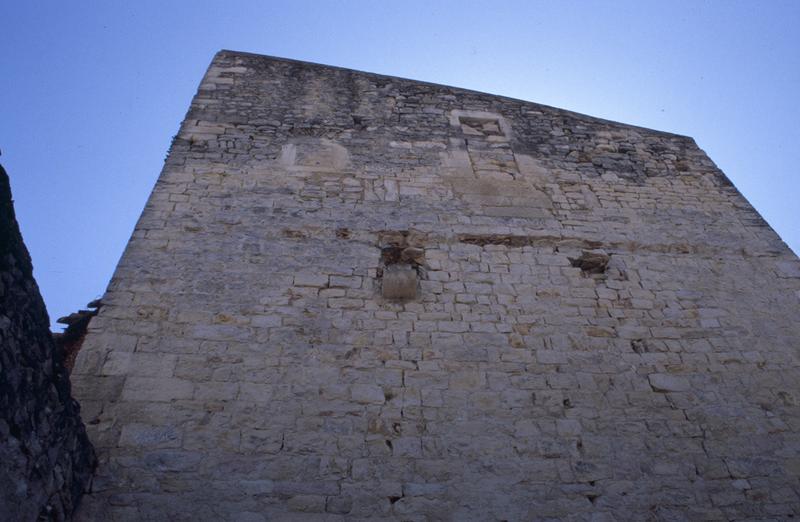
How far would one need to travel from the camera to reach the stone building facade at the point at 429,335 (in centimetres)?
314

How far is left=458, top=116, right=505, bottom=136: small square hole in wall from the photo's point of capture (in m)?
6.07

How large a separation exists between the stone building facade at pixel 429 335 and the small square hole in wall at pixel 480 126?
11 cm

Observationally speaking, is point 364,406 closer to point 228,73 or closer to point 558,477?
point 558,477

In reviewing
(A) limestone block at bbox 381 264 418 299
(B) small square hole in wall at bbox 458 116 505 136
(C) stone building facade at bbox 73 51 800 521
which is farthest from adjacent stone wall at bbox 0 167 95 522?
(B) small square hole in wall at bbox 458 116 505 136

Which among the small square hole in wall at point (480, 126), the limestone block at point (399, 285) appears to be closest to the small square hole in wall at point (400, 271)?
the limestone block at point (399, 285)

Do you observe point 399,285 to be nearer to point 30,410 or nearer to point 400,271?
point 400,271

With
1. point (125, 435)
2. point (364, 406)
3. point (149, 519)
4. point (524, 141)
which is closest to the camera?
point (149, 519)

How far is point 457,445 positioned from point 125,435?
197 centimetres

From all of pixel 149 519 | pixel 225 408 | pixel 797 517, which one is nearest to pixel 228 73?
pixel 225 408

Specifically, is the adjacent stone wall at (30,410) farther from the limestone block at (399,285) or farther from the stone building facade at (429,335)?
the limestone block at (399,285)

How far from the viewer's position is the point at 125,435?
313cm

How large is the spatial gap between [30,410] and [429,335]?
2.39 m

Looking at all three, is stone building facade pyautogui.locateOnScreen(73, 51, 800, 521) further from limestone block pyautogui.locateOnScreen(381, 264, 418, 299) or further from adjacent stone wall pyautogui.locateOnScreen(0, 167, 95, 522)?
adjacent stone wall pyautogui.locateOnScreen(0, 167, 95, 522)

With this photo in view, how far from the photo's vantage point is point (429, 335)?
3889mm
